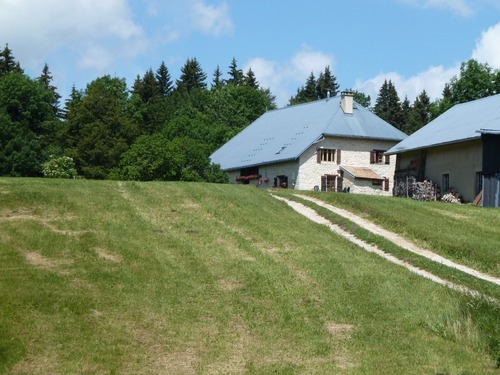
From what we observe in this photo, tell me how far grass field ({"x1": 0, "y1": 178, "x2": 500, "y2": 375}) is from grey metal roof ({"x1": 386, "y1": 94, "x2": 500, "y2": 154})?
15.9m

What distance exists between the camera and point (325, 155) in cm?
5800

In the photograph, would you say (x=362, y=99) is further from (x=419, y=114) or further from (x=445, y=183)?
(x=445, y=183)

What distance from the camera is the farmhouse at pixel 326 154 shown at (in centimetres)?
5741

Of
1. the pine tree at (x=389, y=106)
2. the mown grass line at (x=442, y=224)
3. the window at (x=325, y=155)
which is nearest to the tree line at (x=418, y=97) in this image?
the pine tree at (x=389, y=106)

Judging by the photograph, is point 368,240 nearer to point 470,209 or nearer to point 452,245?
point 452,245

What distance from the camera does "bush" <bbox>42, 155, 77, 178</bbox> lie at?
60406 mm

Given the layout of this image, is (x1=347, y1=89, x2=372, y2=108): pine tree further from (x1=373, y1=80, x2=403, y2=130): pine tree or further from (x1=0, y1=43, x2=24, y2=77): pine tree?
(x1=0, y1=43, x2=24, y2=77): pine tree

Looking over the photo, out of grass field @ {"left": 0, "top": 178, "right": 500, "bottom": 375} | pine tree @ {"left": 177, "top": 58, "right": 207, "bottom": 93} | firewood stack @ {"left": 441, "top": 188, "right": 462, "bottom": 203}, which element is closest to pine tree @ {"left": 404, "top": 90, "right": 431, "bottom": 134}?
pine tree @ {"left": 177, "top": 58, "right": 207, "bottom": 93}

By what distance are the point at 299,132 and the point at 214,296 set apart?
4351cm

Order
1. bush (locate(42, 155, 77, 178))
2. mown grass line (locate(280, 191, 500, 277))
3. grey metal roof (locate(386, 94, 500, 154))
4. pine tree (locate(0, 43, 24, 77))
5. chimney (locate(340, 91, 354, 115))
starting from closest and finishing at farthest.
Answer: mown grass line (locate(280, 191, 500, 277)) → grey metal roof (locate(386, 94, 500, 154)) → bush (locate(42, 155, 77, 178)) → chimney (locate(340, 91, 354, 115)) → pine tree (locate(0, 43, 24, 77))

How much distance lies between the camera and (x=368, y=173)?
58562mm

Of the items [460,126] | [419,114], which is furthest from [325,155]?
[419,114]

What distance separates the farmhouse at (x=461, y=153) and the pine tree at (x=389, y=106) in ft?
171

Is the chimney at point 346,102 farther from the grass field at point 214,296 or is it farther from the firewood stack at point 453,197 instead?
the grass field at point 214,296
